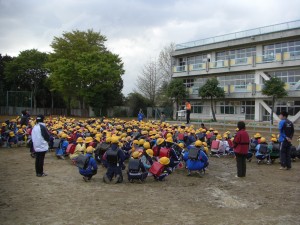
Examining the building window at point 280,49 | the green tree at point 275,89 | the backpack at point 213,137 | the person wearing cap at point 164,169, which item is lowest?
the person wearing cap at point 164,169

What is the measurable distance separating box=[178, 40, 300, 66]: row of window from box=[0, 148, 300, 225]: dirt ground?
23.6 metres

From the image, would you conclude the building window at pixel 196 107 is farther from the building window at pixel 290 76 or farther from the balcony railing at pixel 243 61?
the building window at pixel 290 76

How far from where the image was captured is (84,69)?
3672cm

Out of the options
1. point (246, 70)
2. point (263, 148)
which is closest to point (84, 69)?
point (246, 70)

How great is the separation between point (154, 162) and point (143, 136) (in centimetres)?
370

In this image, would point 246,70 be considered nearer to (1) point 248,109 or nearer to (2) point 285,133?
(1) point 248,109

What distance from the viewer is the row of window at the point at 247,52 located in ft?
101

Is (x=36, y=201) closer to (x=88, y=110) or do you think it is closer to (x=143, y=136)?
(x=143, y=136)

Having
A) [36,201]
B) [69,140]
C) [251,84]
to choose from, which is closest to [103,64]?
[251,84]

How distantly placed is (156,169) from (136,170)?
2.08 feet

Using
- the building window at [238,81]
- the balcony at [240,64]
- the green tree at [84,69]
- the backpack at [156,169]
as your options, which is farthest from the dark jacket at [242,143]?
the green tree at [84,69]

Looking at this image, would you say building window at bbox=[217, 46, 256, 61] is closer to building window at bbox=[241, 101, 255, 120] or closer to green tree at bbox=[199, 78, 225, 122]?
green tree at bbox=[199, 78, 225, 122]

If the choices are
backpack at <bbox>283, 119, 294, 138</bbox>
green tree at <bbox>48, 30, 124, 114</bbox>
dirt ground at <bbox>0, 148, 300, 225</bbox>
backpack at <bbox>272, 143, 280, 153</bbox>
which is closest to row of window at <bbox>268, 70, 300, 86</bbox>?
A: green tree at <bbox>48, 30, 124, 114</bbox>

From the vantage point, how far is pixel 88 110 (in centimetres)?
4712
